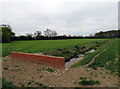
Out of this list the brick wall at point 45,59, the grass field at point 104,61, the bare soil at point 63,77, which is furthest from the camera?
the brick wall at point 45,59

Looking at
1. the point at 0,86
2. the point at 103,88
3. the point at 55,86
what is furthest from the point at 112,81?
the point at 0,86

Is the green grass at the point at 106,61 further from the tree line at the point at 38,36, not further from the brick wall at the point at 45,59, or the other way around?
the tree line at the point at 38,36

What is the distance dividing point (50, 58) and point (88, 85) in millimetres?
2887

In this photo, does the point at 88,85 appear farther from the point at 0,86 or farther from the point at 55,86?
the point at 0,86

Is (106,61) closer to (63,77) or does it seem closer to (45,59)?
(63,77)

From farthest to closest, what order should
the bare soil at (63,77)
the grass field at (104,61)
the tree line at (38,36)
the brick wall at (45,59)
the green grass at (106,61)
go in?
the tree line at (38,36) → the brick wall at (45,59) → the grass field at (104,61) → the green grass at (106,61) → the bare soil at (63,77)

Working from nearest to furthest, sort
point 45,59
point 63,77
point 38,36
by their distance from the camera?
point 63,77, point 45,59, point 38,36

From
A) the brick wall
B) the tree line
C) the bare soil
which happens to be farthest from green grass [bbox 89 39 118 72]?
the tree line

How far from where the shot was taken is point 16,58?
Answer: 22.7 ft

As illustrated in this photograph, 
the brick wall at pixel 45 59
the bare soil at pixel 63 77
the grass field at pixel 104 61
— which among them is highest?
the brick wall at pixel 45 59

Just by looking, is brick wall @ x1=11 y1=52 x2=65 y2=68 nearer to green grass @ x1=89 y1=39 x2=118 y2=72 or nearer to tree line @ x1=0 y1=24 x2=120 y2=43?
green grass @ x1=89 y1=39 x2=118 y2=72

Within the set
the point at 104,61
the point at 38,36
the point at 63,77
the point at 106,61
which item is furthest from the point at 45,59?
the point at 38,36

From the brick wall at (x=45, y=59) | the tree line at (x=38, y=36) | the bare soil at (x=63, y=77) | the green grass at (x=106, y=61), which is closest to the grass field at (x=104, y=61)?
the green grass at (x=106, y=61)

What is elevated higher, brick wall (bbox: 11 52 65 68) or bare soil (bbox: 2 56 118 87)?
brick wall (bbox: 11 52 65 68)
